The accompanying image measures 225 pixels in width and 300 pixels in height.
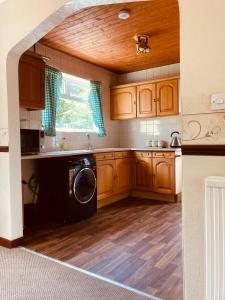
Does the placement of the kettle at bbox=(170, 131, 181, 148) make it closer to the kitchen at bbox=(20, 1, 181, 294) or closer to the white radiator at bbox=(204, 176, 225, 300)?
the kitchen at bbox=(20, 1, 181, 294)

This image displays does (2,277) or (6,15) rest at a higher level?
(6,15)

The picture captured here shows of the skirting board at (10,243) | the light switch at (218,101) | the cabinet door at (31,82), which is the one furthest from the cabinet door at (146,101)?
the light switch at (218,101)

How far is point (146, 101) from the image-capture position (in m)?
4.37

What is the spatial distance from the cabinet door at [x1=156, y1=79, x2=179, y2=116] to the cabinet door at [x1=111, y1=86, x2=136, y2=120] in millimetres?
511

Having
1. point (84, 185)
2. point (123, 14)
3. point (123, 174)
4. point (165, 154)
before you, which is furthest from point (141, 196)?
point (123, 14)

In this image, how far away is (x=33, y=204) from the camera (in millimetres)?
3195

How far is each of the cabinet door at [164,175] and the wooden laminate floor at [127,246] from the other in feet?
1.62

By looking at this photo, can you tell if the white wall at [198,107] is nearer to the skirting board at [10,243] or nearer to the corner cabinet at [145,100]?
the skirting board at [10,243]

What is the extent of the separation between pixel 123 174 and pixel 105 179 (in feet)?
1.71

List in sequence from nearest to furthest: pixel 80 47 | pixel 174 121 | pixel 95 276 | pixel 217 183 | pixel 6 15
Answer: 1. pixel 217 183
2. pixel 95 276
3. pixel 6 15
4. pixel 80 47
5. pixel 174 121

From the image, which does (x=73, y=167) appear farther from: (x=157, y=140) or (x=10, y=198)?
(x=157, y=140)

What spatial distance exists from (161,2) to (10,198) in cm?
248

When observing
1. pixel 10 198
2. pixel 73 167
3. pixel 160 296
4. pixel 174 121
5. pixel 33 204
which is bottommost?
pixel 160 296

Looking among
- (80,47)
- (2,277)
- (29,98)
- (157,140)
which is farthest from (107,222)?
(80,47)
